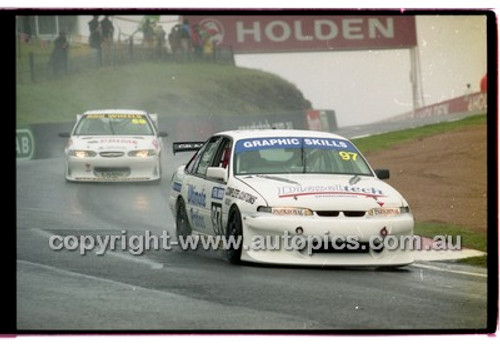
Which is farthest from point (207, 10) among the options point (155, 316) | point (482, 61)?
point (482, 61)

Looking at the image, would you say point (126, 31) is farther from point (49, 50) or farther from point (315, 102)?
point (315, 102)

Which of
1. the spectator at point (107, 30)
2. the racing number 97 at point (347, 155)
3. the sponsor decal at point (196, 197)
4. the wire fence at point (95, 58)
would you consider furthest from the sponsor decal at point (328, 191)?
the wire fence at point (95, 58)

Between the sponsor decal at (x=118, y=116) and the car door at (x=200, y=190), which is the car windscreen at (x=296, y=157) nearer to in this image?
the car door at (x=200, y=190)

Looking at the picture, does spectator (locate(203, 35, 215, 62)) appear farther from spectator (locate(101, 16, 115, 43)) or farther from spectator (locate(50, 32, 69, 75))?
spectator (locate(50, 32, 69, 75))

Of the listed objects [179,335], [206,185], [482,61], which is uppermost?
[482,61]

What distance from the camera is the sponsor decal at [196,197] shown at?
13.3 metres

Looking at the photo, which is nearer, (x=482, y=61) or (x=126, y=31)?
(x=482, y=61)

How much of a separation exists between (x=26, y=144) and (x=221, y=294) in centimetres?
1336

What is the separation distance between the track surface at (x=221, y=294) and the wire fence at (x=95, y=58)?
248cm

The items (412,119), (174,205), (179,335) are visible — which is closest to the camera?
(179,335)

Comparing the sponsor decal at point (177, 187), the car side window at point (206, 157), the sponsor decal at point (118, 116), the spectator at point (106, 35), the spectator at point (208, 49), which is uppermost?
the spectator at point (106, 35)

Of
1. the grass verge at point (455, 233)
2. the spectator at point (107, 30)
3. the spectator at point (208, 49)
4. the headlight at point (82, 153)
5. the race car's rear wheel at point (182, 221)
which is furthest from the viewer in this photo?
the headlight at point (82, 153)
